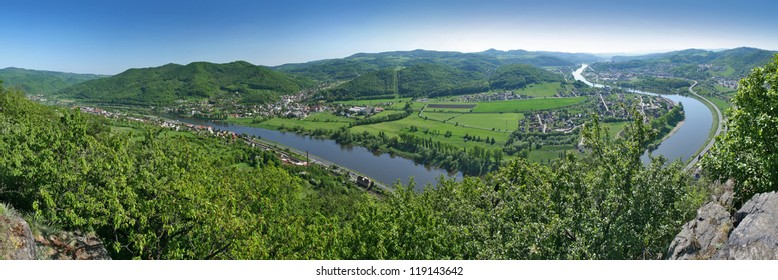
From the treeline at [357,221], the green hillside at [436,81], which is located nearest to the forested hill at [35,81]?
the green hillside at [436,81]

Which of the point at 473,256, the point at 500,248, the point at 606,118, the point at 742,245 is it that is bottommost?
the point at 606,118

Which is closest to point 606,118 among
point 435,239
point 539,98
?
point 539,98

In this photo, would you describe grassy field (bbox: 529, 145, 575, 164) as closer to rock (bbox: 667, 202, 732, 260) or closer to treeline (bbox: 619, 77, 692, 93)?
rock (bbox: 667, 202, 732, 260)

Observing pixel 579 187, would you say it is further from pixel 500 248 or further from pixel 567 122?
pixel 567 122

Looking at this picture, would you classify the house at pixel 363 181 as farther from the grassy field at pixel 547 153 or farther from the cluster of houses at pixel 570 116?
the cluster of houses at pixel 570 116

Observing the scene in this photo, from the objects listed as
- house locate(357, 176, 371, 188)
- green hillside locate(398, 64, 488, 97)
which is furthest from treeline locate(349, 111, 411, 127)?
green hillside locate(398, 64, 488, 97)
